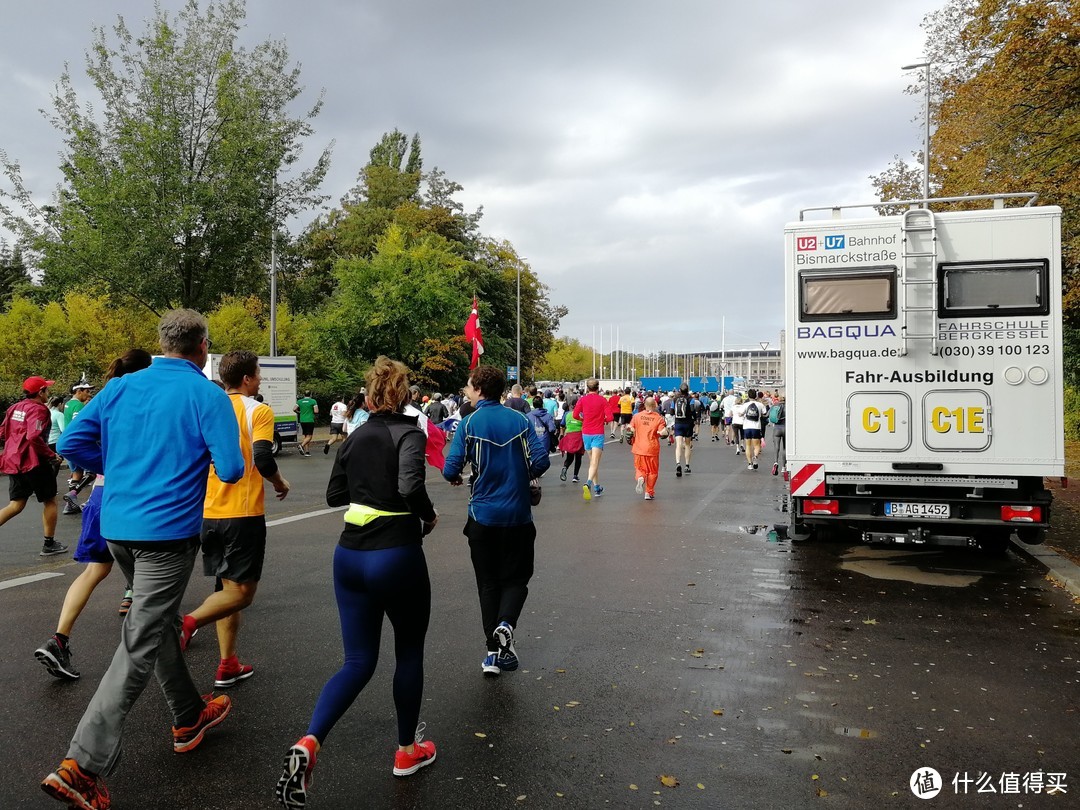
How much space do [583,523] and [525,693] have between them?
6355 millimetres

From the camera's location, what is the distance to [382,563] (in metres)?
3.53

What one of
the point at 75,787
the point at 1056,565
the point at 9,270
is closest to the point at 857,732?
the point at 75,787

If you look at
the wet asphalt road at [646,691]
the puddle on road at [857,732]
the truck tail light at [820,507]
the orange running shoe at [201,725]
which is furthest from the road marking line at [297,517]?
the puddle on road at [857,732]

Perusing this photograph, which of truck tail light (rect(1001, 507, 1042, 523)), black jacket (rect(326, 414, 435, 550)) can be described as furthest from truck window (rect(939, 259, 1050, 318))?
black jacket (rect(326, 414, 435, 550))

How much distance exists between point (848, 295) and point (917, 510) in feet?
6.73

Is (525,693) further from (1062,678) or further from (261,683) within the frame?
(1062,678)

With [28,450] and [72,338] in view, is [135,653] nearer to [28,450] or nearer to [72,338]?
[28,450]

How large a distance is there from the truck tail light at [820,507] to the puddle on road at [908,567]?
22.5 inches

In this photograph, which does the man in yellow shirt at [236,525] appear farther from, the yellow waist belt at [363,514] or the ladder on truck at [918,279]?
the ladder on truck at [918,279]

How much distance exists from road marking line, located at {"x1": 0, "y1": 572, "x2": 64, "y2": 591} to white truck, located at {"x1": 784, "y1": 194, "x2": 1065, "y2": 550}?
6823 mm

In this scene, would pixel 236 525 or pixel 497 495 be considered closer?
pixel 236 525

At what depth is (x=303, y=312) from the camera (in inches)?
1759

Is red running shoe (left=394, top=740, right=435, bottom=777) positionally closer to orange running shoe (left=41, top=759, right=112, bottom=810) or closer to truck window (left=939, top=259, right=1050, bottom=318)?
orange running shoe (left=41, top=759, right=112, bottom=810)

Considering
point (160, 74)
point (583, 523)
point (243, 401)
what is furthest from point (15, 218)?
point (243, 401)
